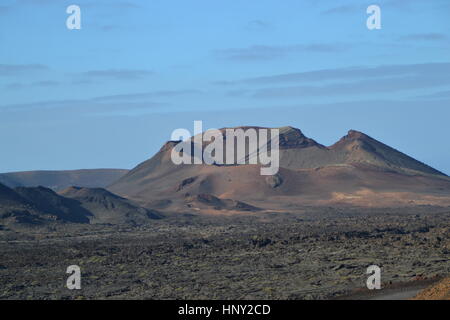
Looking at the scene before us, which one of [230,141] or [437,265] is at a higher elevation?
[230,141]

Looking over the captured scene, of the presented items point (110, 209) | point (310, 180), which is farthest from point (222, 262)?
point (310, 180)

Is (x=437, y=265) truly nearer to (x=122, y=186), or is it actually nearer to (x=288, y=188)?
(x=288, y=188)

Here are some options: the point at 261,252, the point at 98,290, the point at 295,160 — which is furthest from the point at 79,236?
the point at 295,160

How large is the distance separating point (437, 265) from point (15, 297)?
16723 millimetres

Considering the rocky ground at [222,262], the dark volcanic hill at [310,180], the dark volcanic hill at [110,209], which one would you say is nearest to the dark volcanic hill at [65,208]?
the dark volcanic hill at [110,209]

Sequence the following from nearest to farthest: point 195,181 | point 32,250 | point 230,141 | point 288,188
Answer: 1. point 32,250
2. point 288,188
3. point 195,181
4. point 230,141

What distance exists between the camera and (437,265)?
1378 inches

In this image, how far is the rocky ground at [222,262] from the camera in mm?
30750

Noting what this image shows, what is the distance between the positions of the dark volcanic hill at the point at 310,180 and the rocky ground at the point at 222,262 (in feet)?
148

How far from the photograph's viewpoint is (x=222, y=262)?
1571 inches

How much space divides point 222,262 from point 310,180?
80831 millimetres

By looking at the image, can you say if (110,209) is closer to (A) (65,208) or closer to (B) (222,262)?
(A) (65,208)

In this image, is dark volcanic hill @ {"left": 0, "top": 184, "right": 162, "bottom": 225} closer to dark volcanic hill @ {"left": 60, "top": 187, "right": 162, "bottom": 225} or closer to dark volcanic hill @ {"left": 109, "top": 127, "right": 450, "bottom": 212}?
dark volcanic hill @ {"left": 60, "top": 187, "right": 162, "bottom": 225}
